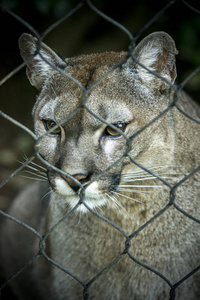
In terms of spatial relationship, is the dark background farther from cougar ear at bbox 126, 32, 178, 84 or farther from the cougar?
cougar ear at bbox 126, 32, 178, 84

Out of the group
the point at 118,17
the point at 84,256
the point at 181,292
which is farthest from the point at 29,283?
the point at 118,17

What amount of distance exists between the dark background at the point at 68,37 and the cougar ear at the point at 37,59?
1879mm

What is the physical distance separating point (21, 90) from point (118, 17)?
1.45 meters

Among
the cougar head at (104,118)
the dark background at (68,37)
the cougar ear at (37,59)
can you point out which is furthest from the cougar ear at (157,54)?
the dark background at (68,37)

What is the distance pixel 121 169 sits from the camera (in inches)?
76.9

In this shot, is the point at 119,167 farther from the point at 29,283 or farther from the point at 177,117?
the point at 29,283

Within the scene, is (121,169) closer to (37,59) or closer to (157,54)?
(157,54)

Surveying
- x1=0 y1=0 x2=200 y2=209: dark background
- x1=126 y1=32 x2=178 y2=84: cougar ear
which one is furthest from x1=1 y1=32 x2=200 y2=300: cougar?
x1=0 y1=0 x2=200 y2=209: dark background

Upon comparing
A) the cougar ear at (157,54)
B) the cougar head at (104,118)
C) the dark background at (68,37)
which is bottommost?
the dark background at (68,37)

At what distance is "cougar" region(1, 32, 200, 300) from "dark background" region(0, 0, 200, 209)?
185 cm

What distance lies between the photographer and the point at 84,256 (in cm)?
239

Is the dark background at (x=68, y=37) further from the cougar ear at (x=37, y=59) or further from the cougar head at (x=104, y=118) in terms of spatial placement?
the cougar head at (x=104, y=118)

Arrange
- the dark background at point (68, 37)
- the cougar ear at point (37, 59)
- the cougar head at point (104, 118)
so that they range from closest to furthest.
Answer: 1. the cougar head at point (104, 118)
2. the cougar ear at point (37, 59)
3. the dark background at point (68, 37)

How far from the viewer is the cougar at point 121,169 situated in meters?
1.90
